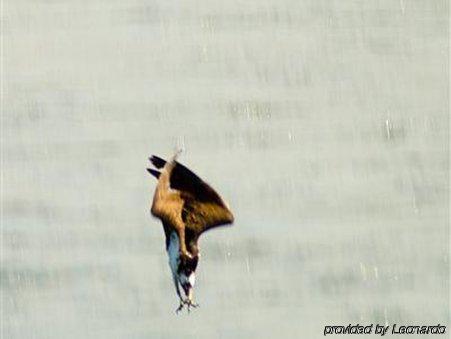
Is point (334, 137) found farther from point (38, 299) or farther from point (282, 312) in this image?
point (38, 299)

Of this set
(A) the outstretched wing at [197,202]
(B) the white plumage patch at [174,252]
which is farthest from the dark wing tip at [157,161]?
(B) the white plumage patch at [174,252]

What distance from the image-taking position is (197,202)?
82.0 inches

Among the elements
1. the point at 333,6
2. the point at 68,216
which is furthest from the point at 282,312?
the point at 333,6

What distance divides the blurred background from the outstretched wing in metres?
0.04

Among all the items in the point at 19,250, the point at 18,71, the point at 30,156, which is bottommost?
the point at 19,250

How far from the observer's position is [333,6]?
2.32m

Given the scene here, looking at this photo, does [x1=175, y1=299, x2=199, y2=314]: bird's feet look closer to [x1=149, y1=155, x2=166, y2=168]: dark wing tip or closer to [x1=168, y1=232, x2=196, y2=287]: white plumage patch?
[x1=168, y1=232, x2=196, y2=287]: white plumage patch

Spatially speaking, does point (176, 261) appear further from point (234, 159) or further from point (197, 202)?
point (234, 159)

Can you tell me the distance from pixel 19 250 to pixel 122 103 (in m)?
0.32

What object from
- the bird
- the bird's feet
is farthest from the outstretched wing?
the bird's feet

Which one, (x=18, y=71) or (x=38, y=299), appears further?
(x=18, y=71)

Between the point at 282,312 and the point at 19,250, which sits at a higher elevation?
the point at 19,250

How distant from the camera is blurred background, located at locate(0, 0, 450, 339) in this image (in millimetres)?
2084

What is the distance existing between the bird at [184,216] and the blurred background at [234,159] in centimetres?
2
